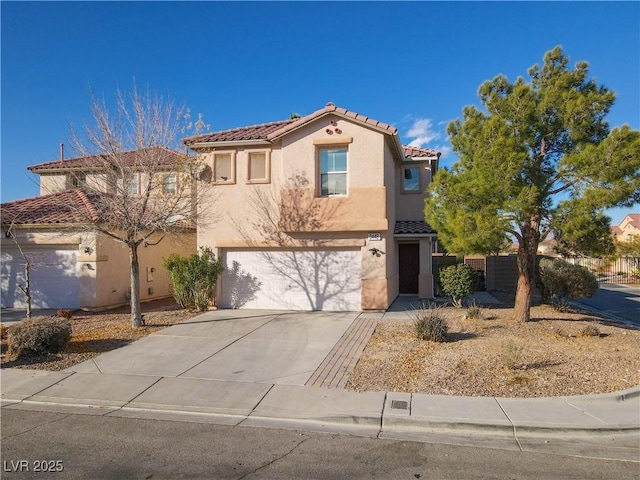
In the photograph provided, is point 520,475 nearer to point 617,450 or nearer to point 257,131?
point 617,450

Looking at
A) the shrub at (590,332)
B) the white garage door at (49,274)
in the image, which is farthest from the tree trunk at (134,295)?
the shrub at (590,332)

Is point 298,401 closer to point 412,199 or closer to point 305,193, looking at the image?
point 305,193

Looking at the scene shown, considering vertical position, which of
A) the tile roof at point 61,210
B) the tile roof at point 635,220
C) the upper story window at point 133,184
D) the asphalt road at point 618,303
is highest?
the tile roof at point 635,220

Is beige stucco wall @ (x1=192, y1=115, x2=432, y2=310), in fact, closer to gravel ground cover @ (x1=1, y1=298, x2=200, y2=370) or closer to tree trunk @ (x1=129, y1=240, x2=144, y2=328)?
gravel ground cover @ (x1=1, y1=298, x2=200, y2=370)

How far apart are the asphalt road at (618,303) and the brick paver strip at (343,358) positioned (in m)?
9.31

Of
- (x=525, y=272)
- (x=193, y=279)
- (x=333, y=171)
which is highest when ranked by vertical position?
(x=333, y=171)

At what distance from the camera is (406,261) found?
59.0ft

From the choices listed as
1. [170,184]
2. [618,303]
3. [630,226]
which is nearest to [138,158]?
[170,184]

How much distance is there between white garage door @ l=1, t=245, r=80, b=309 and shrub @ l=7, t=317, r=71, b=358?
623 cm

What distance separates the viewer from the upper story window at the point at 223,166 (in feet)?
47.7

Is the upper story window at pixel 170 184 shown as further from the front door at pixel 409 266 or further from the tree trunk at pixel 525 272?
the tree trunk at pixel 525 272

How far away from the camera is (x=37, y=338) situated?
8594mm

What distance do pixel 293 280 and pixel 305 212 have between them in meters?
2.43

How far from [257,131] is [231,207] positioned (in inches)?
120
